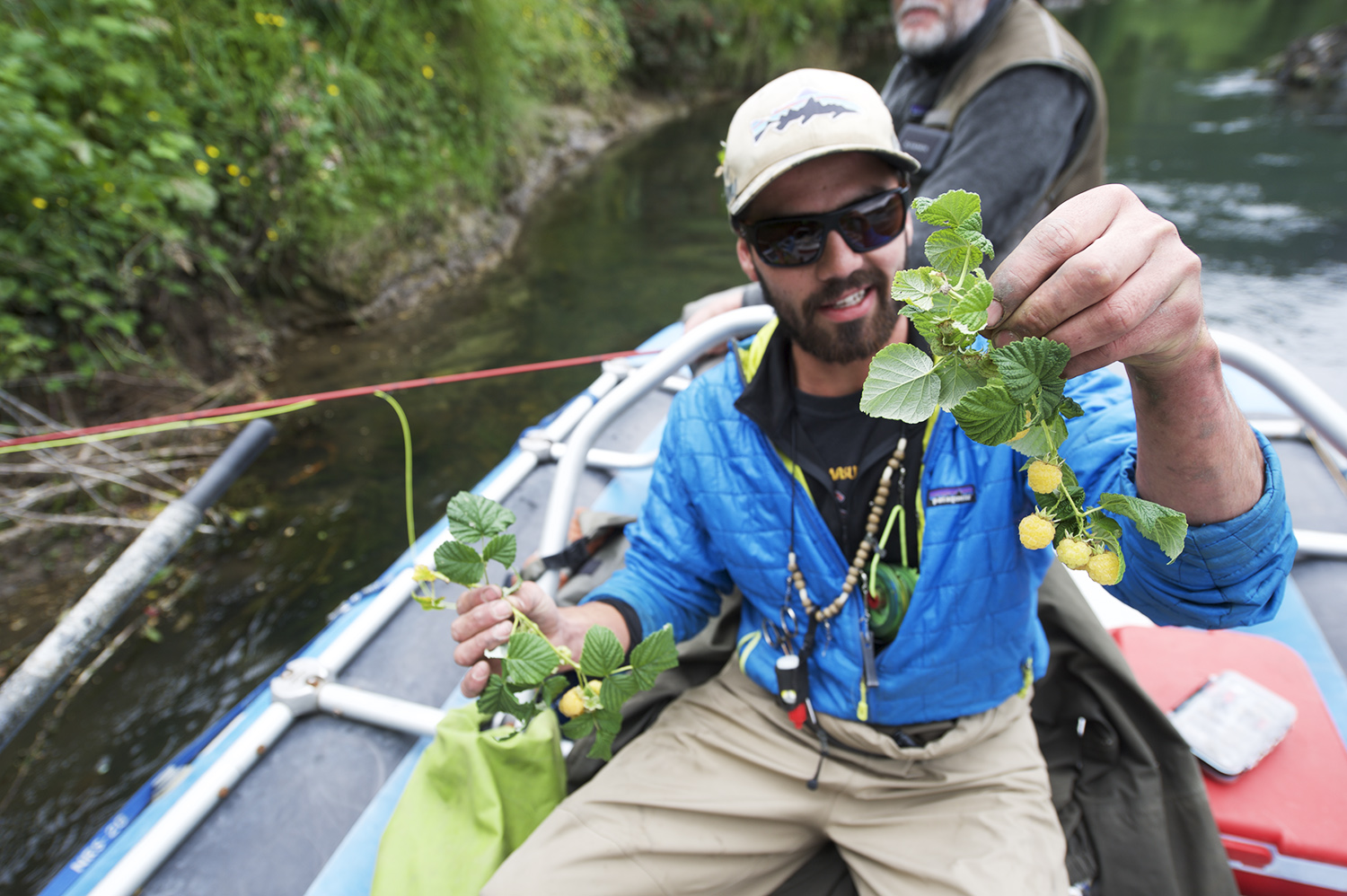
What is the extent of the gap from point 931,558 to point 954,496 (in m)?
0.12

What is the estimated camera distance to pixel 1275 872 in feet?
4.67

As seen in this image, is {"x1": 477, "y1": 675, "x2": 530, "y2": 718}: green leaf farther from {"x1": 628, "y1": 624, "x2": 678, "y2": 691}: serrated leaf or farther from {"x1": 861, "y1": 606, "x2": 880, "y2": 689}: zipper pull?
{"x1": 861, "y1": 606, "x2": 880, "y2": 689}: zipper pull

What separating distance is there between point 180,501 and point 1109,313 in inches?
91.4

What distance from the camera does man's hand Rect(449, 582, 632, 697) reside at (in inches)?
49.5

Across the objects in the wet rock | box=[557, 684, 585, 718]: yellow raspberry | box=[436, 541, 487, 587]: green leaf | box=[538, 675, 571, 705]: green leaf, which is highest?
box=[436, 541, 487, 587]: green leaf

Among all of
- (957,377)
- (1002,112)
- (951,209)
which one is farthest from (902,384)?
(1002,112)

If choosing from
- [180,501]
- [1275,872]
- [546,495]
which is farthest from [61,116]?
[1275,872]

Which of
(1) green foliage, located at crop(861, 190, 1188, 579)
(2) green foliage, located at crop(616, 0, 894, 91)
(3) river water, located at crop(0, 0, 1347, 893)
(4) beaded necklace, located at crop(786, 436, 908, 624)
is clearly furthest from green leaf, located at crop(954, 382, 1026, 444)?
(2) green foliage, located at crop(616, 0, 894, 91)

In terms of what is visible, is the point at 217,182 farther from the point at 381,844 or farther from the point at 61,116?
the point at 381,844

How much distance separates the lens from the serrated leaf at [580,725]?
1.25 metres

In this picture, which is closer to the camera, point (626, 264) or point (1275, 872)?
point (1275, 872)

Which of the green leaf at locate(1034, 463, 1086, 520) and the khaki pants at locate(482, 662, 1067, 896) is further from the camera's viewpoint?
the khaki pants at locate(482, 662, 1067, 896)

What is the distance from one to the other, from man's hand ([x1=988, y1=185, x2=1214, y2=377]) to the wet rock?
1595cm

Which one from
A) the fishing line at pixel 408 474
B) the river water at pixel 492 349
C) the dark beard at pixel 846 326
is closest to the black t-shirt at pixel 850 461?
the dark beard at pixel 846 326
